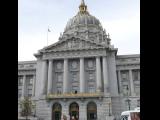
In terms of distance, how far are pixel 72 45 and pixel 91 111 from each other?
1913cm

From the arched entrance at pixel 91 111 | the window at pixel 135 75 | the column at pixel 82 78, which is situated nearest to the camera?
the arched entrance at pixel 91 111

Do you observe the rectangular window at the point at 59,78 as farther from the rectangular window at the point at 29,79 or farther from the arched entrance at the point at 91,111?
the rectangular window at the point at 29,79

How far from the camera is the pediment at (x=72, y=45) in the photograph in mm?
72750

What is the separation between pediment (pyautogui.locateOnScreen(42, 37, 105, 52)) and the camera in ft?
239

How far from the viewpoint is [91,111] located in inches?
2611

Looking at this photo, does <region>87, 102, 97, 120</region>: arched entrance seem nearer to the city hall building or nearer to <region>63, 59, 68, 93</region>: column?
the city hall building

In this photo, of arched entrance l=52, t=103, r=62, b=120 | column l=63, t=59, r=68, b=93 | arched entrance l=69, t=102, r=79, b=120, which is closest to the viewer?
arched entrance l=69, t=102, r=79, b=120

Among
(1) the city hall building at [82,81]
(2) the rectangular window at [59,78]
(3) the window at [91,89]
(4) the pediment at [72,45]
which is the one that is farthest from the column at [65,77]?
(3) the window at [91,89]

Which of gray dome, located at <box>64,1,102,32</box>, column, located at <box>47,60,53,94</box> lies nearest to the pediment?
column, located at <box>47,60,53,94</box>

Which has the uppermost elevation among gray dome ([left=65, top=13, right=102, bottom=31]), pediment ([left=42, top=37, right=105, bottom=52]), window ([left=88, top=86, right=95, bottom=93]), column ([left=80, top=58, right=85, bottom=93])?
gray dome ([left=65, top=13, right=102, bottom=31])

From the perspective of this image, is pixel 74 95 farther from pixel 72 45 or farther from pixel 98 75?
pixel 72 45

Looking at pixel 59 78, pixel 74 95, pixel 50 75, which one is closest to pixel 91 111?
pixel 74 95
